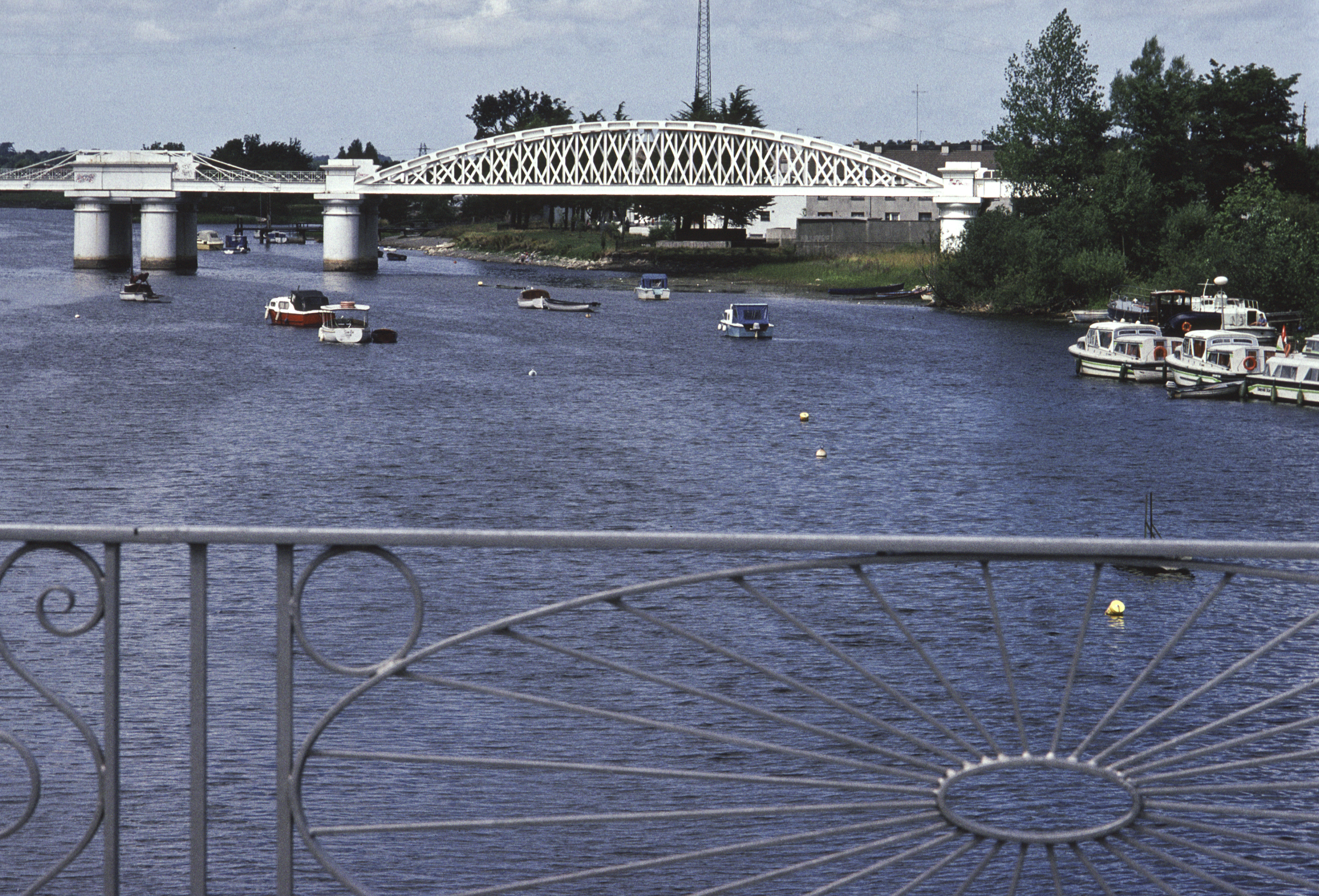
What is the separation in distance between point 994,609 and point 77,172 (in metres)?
126

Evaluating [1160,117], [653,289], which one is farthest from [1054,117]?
[653,289]

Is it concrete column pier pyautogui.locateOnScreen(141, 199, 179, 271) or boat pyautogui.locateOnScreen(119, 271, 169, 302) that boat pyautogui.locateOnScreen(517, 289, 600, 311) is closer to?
boat pyautogui.locateOnScreen(119, 271, 169, 302)

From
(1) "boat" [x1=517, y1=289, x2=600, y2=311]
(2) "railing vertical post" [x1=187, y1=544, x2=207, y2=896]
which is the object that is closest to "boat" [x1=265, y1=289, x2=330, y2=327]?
(1) "boat" [x1=517, y1=289, x2=600, y2=311]

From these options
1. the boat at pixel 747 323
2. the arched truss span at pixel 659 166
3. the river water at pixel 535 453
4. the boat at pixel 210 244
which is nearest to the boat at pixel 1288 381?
the river water at pixel 535 453

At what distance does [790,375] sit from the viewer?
5669 cm

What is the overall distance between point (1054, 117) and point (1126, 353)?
43.2 m

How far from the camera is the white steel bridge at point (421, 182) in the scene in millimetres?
117250

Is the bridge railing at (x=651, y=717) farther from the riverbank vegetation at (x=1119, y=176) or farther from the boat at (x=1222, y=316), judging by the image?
the riverbank vegetation at (x=1119, y=176)

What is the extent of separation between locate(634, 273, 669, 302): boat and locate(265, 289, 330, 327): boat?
26.0 meters

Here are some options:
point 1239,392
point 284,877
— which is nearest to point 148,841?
point 284,877

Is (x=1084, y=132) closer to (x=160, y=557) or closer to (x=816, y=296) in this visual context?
(x=816, y=296)

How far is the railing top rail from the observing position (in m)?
3.66

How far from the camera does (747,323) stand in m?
71.5

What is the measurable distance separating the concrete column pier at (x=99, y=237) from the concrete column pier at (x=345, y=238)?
15.3m
